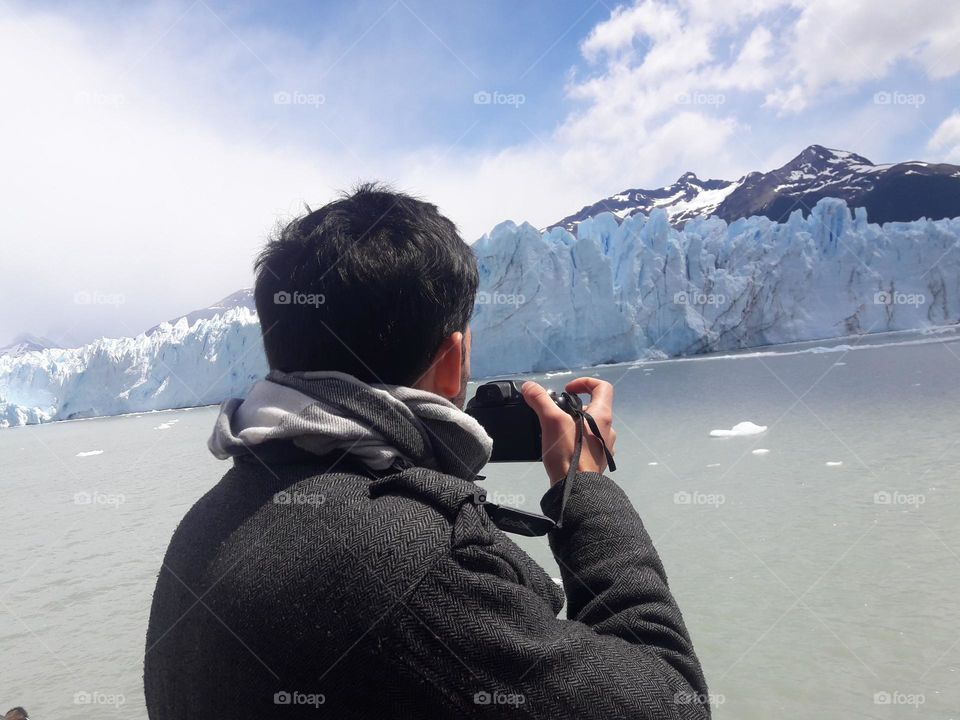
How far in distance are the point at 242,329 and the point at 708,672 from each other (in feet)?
105

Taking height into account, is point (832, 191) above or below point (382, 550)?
Result: above

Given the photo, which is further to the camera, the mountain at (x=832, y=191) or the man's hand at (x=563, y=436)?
the mountain at (x=832, y=191)

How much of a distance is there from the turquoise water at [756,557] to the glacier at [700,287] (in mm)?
16070

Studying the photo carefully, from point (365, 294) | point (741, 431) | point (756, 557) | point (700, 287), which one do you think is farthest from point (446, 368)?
point (700, 287)

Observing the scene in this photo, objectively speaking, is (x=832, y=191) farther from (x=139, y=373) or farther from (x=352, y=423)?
(x=352, y=423)

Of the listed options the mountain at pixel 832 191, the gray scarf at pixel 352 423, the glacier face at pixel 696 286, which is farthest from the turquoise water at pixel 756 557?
the mountain at pixel 832 191

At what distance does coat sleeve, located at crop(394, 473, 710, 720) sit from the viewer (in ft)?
1.99

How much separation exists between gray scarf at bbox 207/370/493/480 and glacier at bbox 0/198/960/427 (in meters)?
25.6

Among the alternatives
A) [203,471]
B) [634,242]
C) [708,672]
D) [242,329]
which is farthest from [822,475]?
[242,329]

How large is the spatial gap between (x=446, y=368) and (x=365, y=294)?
14 centimetres

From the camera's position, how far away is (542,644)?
635 millimetres

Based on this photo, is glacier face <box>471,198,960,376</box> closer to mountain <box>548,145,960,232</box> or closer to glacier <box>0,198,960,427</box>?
glacier <box>0,198,960,427</box>

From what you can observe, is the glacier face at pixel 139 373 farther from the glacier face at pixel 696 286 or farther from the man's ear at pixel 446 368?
the man's ear at pixel 446 368

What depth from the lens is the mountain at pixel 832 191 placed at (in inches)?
2172
